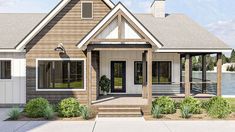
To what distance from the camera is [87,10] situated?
1744 centimetres

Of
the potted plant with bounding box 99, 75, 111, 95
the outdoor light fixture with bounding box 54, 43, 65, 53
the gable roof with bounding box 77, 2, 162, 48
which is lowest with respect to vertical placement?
the potted plant with bounding box 99, 75, 111, 95

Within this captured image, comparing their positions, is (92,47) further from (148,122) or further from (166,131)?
(166,131)

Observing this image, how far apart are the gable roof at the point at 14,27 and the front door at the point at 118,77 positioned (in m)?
6.43

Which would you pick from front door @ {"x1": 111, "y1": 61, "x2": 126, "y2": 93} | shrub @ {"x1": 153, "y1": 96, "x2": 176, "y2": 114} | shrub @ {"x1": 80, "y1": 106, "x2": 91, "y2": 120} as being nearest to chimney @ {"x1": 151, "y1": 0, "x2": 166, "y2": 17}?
front door @ {"x1": 111, "y1": 61, "x2": 126, "y2": 93}

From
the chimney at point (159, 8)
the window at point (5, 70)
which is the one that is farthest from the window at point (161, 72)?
the window at point (5, 70)

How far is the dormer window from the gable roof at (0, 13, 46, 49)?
4.50m

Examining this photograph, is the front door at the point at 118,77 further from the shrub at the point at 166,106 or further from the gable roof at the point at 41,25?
the shrub at the point at 166,106

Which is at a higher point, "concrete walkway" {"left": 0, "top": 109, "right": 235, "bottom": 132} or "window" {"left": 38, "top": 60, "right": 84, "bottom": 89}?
"window" {"left": 38, "top": 60, "right": 84, "bottom": 89}

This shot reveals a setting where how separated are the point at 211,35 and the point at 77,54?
355 inches

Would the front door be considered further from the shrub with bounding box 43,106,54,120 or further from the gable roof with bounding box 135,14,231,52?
the shrub with bounding box 43,106,54,120

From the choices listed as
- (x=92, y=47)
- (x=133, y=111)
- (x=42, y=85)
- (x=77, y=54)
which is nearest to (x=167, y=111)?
(x=133, y=111)

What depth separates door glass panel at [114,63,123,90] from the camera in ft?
67.8

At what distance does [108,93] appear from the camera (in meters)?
20.3

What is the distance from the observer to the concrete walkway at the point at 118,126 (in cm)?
1143
